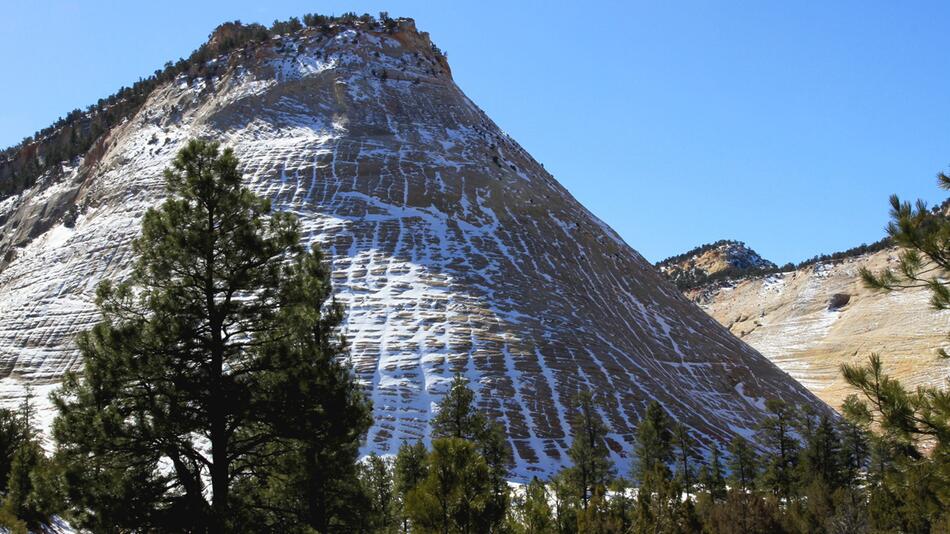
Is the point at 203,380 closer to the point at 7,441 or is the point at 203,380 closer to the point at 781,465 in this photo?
the point at 7,441

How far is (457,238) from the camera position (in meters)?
56.3

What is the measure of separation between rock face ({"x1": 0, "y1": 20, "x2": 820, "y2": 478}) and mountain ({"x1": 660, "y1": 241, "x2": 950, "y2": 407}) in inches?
1108

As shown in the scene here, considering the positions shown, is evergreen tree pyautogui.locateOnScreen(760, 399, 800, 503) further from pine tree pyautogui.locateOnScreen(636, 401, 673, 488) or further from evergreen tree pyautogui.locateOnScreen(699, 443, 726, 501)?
pine tree pyautogui.locateOnScreen(636, 401, 673, 488)

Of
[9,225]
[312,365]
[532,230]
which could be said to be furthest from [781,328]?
[312,365]

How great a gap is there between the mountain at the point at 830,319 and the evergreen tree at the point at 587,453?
1987 inches

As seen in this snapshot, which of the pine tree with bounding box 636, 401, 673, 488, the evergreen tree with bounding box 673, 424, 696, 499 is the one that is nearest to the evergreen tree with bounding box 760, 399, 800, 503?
the evergreen tree with bounding box 673, 424, 696, 499

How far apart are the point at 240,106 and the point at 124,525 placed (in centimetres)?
6938

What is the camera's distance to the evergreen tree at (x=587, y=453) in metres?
30.9

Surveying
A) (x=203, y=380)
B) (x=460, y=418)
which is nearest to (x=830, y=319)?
(x=460, y=418)

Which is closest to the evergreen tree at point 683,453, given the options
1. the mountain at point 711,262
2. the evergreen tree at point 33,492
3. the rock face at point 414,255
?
the rock face at point 414,255

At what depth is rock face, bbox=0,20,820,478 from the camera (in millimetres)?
41969

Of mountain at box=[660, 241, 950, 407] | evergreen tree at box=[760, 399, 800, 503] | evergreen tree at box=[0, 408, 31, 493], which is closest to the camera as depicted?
evergreen tree at box=[0, 408, 31, 493]

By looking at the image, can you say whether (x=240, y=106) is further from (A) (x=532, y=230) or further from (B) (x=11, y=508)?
(B) (x=11, y=508)

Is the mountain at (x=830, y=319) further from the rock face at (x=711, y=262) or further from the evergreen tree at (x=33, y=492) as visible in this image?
the evergreen tree at (x=33, y=492)
